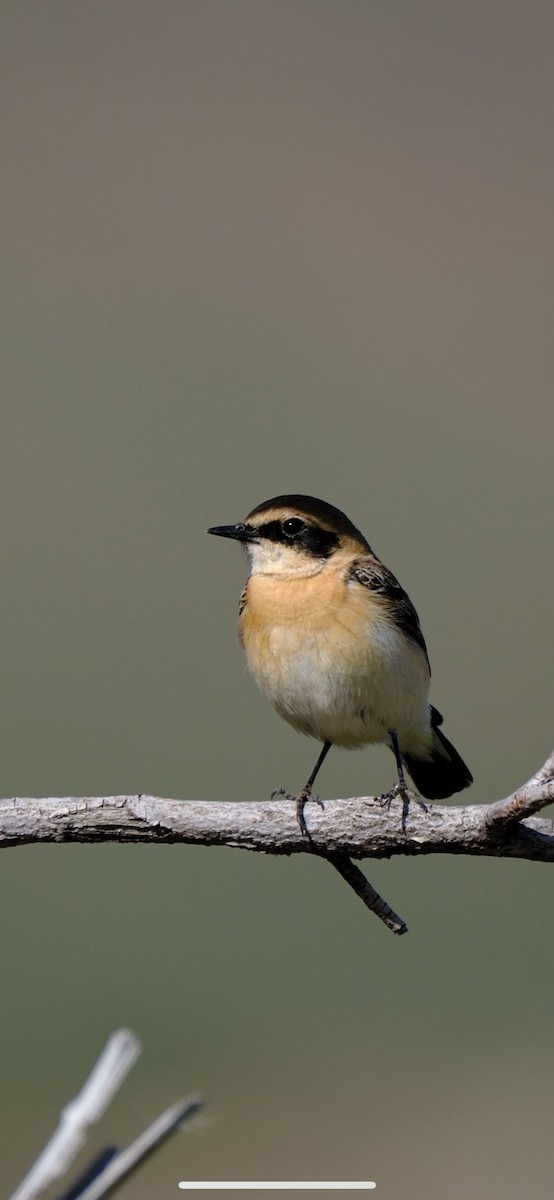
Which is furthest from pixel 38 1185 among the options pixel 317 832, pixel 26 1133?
pixel 26 1133

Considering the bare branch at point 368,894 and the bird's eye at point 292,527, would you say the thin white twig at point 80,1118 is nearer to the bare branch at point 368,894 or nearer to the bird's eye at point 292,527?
the bare branch at point 368,894

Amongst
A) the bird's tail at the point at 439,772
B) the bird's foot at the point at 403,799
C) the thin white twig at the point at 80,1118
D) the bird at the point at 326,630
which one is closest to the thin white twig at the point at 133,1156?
the thin white twig at the point at 80,1118

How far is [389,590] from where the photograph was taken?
5.75 metres

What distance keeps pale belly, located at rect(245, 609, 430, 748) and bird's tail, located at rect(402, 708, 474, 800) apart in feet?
2.08

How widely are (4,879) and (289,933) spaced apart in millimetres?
2947

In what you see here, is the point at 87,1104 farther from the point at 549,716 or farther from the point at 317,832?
the point at 549,716

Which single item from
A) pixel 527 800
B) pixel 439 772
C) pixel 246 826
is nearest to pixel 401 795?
pixel 246 826

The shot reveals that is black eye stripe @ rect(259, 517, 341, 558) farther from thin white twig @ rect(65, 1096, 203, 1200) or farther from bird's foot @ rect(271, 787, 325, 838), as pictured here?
thin white twig @ rect(65, 1096, 203, 1200)

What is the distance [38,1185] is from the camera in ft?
6.17

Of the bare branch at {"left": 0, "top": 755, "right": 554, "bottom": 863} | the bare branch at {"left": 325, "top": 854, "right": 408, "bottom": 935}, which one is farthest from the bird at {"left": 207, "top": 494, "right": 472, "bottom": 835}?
the bare branch at {"left": 0, "top": 755, "right": 554, "bottom": 863}

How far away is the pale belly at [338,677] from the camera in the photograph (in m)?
→ 5.32

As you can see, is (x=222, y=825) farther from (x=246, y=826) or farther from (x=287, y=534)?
(x=287, y=534)

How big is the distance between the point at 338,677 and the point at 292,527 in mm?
701

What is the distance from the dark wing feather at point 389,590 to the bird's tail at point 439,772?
0.54 meters
